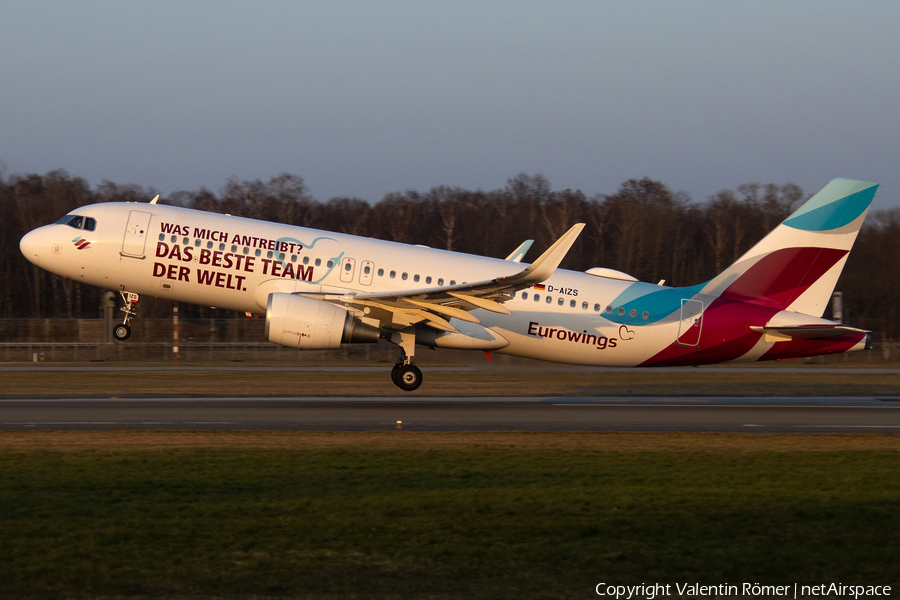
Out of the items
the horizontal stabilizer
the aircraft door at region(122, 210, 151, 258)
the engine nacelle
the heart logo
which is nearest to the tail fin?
the horizontal stabilizer

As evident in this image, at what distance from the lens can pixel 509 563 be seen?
27.3 ft

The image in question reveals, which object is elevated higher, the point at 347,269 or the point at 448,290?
the point at 347,269

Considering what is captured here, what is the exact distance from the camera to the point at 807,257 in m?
25.0

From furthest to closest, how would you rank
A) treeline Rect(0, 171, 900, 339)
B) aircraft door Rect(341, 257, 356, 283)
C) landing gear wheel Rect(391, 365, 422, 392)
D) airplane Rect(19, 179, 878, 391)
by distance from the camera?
treeline Rect(0, 171, 900, 339) < landing gear wheel Rect(391, 365, 422, 392) < aircraft door Rect(341, 257, 356, 283) < airplane Rect(19, 179, 878, 391)

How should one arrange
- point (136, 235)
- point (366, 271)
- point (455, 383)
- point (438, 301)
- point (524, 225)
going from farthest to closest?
1. point (524, 225)
2. point (455, 383)
3. point (366, 271)
4. point (136, 235)
5. point (438, 301)

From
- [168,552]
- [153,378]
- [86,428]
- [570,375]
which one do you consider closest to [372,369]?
[153,378]

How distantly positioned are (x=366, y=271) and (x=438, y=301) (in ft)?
8.20

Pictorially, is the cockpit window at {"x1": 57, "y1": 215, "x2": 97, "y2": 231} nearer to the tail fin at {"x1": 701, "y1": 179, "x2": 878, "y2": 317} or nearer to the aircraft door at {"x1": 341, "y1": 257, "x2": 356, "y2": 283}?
the aircraft door at {"x1": 341, "y1": 257, "x2": 356, "y2": 283}

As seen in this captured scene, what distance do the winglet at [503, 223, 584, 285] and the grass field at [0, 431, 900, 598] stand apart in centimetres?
529

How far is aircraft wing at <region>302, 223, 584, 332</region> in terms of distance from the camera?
2091cm

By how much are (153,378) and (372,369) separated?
391 inches

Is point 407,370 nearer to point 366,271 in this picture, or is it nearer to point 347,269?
point 366,271

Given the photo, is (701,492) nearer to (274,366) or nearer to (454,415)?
(454,415)

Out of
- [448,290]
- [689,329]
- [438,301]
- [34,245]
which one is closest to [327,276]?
[438,301]
